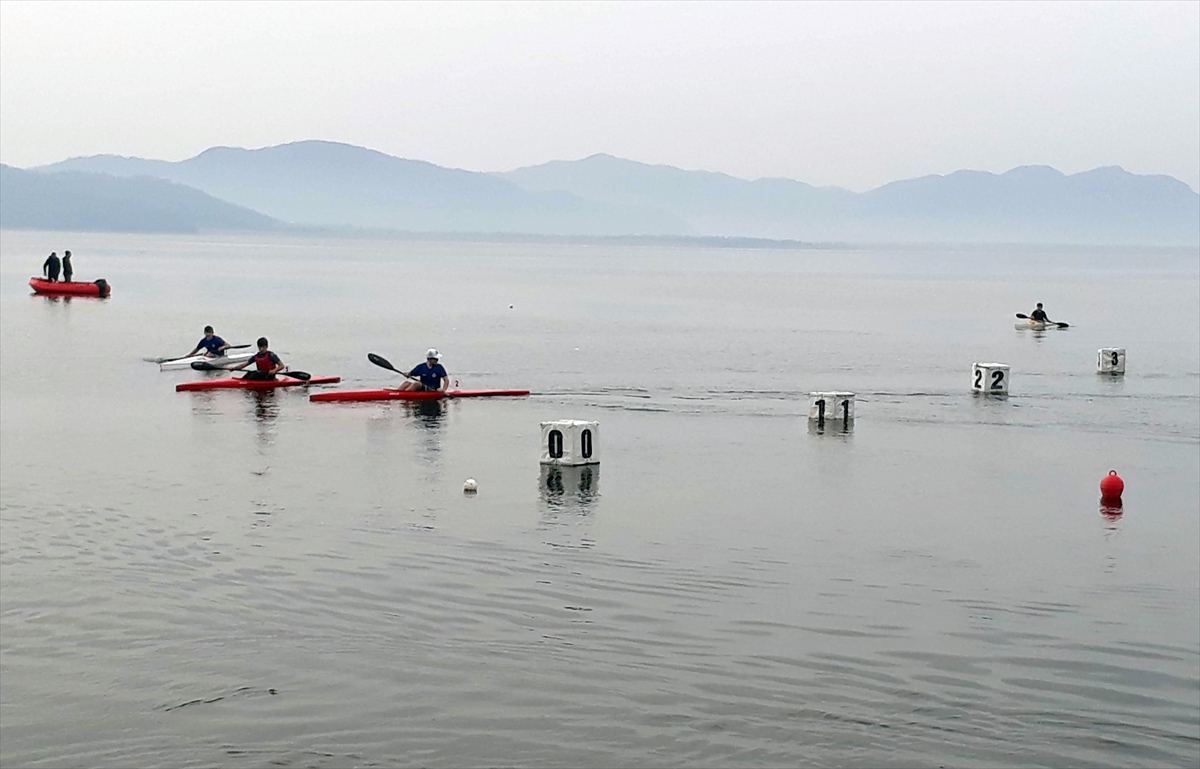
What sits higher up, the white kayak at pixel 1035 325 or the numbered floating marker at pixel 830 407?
the white kayak at pixel 1035 325

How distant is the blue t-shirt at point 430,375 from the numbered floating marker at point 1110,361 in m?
25.5

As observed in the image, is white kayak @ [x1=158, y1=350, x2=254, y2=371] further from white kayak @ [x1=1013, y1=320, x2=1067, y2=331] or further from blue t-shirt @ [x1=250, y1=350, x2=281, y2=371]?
white kayak @ [x1=1013, y1=320, x2=1067, y2=331]

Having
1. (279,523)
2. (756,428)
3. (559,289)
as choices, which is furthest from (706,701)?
(559,289)

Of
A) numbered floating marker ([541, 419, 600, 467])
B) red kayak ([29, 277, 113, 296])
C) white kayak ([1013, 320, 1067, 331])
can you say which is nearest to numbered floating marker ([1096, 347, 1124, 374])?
white kayak ([1013, 320, 1067, 331])

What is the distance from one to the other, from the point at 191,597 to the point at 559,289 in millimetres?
111018

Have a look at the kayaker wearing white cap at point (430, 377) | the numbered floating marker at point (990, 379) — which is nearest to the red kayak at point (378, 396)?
the kayaker wearing white cap at point (430, 377)

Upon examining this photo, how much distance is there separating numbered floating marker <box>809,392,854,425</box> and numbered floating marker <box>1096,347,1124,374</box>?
1857 cm

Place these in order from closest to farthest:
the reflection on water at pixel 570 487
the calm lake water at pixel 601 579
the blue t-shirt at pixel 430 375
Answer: the calm lake water at pixel 601 579 < the reflection on water at pixel 570 487 < the blue t-shirt at pixel 430 375

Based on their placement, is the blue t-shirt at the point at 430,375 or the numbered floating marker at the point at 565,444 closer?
the numbered floating marker at the point at 565,444

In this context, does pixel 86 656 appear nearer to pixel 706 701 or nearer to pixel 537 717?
pixel 537 717

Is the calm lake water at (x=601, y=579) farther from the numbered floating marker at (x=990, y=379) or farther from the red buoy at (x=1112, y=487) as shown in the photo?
the numbered floating marker at (x=990, y=379)

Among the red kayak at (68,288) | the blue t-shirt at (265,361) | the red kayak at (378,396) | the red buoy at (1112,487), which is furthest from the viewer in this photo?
the red kayak at (68,288)

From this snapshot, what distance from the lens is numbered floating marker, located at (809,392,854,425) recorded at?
38.0 m

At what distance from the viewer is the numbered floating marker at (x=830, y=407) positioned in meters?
38.0
